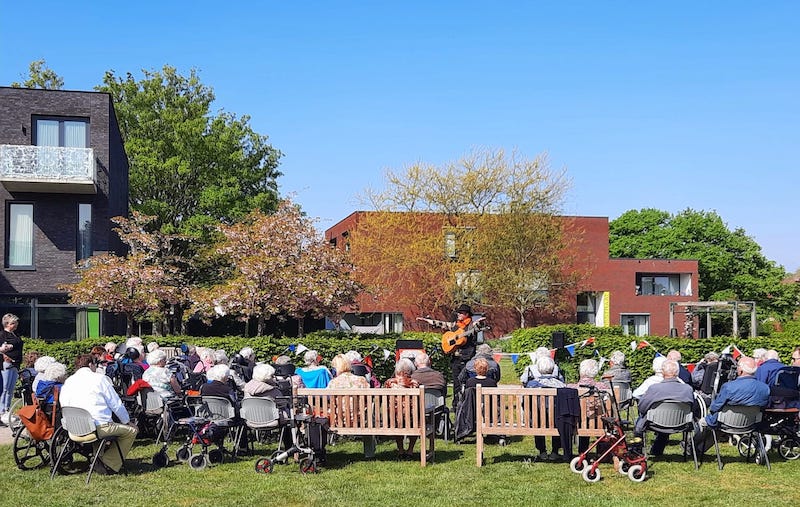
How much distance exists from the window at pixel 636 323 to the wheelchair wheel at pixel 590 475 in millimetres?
41550

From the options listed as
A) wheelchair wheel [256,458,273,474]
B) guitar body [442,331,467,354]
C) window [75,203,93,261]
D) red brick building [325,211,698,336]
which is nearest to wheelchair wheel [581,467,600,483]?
wheelchair wheel [256,458,273,474]

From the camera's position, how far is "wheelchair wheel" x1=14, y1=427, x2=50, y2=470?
9844mm

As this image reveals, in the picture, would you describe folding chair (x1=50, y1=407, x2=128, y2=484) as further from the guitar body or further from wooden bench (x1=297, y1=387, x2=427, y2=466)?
the guitar body

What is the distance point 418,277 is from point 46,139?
2146 centimetres

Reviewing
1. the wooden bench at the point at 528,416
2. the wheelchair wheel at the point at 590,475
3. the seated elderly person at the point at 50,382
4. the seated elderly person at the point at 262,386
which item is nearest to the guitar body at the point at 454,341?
the wooden bench at the point at 528,416

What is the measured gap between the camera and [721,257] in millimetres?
65125

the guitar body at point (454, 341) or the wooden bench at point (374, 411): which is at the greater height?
the guitar body at point (454, 341)

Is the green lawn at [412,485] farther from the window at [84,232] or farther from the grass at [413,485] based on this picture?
the window at [84,232]

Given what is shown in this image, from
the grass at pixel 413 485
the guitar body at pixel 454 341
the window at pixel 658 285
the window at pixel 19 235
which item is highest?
the window at pixel 19 235

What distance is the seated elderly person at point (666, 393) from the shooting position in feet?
31.5

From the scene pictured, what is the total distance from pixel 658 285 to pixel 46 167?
3708 centimetres

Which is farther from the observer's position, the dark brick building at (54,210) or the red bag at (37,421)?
the dark brick building at (54,210)

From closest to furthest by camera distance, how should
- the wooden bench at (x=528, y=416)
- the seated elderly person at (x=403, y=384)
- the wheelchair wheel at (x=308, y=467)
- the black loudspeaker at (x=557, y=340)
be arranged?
the wheelchair wheel at (x=308, y=467), the wooden bench at (x=528, y=416), the seated elderly person at (x=403, y=384), the black loudspeaker at (x=557, y=340)

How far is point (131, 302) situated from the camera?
23.9 metres
